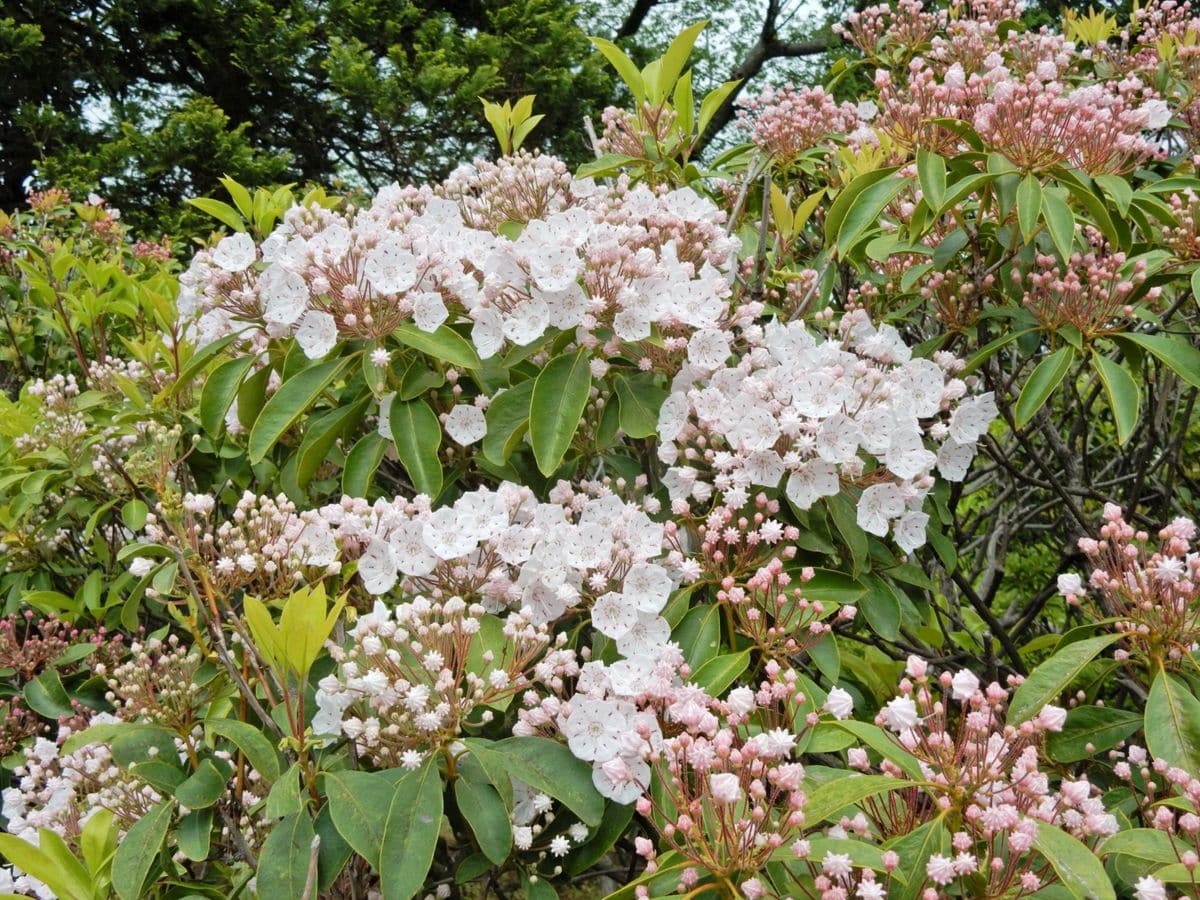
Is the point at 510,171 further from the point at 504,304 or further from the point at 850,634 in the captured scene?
the point at 850,634

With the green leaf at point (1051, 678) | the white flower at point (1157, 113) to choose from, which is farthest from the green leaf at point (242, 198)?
the white flower at point (1157, 113)

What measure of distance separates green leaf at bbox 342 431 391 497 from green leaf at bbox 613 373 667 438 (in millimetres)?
504

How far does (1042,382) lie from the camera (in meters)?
2.10

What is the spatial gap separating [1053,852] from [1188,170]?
2.19 metres

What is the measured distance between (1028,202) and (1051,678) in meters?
0.96

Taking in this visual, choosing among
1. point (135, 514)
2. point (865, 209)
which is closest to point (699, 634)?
point (865, 209)

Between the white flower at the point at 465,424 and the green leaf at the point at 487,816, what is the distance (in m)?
0.78

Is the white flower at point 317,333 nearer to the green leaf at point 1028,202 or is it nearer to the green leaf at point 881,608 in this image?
the green leaf at point 881,608

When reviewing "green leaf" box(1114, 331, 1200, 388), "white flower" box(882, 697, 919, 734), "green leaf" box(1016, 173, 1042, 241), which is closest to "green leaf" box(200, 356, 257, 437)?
"white flower" box(882, 697, 919, 734)

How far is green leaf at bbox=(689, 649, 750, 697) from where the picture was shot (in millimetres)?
1646

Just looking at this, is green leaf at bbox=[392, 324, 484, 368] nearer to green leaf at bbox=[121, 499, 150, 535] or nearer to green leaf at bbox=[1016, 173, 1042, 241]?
green leaf at bbox=[121, 499, 150, 535]

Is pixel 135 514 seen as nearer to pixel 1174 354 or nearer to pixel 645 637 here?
pixel 645 637

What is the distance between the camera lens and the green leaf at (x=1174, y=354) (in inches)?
80.0

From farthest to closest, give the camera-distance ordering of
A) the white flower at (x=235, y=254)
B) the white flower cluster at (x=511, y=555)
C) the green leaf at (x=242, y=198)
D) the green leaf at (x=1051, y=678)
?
the green leaf at (x=242, y=198)
the white flower at (x=235, y=254)
the white flower cluster at (x=511, y=555)
the green leaf at (x=1051, y=678)
